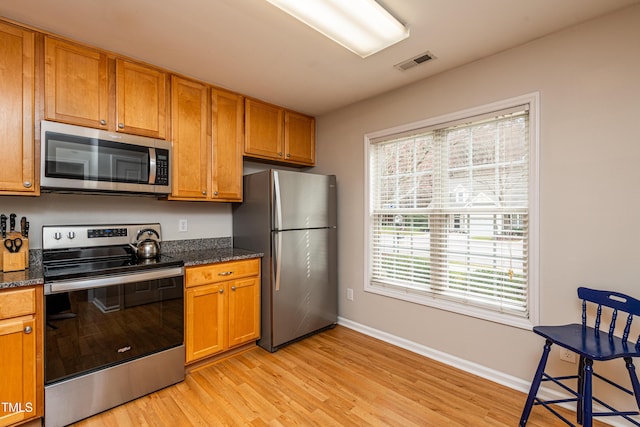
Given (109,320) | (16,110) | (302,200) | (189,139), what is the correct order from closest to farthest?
(16,110)
(109,320)
(189,139)
(302,200)

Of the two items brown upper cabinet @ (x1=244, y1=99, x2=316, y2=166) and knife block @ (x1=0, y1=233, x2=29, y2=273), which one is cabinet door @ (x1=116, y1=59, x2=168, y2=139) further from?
knife block @ (x1=0, y1=233, x2=29, y2=273)

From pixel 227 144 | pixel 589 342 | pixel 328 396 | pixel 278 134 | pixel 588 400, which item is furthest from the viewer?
pixel 278 134

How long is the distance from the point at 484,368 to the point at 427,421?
76 centimetres

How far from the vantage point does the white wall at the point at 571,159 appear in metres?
1.75

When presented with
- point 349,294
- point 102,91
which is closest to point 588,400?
point 349,294

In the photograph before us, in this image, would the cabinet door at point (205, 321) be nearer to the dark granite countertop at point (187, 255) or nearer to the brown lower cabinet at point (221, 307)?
the brown lower cabinet at point (221, 307)

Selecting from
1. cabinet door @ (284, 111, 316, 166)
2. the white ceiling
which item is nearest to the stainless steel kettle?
the white ceiling

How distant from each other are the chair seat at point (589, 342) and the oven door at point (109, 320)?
242 centimetres

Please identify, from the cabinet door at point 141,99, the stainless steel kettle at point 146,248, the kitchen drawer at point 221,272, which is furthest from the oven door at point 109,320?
the cabinet door at point 141,99

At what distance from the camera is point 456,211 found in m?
2.46

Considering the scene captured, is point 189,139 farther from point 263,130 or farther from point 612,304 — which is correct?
point 612,304

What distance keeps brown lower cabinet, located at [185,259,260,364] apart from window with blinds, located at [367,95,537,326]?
3.95 ft

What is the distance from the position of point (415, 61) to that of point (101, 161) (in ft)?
7.90

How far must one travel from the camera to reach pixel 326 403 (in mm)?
2014
